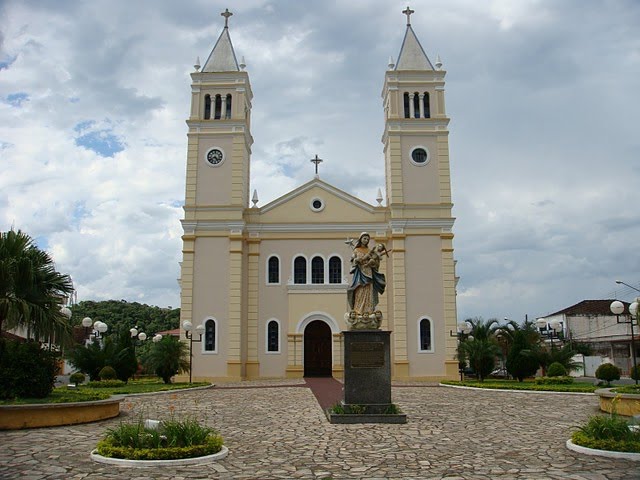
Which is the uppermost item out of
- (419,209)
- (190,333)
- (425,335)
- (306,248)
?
(419,209)

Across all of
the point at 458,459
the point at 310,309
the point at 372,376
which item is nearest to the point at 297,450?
the point at 458,459

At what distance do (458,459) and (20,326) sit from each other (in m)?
9.49

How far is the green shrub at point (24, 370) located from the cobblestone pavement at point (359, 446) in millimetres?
1462

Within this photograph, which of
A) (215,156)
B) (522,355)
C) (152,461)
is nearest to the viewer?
(152,461)

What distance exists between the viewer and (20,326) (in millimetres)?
13094

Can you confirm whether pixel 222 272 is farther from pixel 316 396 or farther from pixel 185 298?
pixel 316 396

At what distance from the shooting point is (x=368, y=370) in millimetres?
12688

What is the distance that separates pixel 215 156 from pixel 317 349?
10.8 metres

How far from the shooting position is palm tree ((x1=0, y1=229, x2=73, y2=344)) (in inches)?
499

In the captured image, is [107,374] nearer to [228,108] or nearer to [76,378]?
[76,378]

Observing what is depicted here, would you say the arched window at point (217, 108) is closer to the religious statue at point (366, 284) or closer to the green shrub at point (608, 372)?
the religious statue at point (366, 284)

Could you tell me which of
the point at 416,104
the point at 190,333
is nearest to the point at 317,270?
the point at 190,333

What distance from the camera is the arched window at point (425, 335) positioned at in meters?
28.8

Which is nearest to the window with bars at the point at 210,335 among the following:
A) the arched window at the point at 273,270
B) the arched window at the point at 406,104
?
the arched window at the point at 273,270
